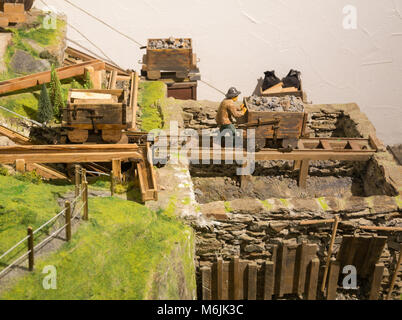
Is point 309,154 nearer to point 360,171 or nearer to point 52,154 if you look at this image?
point 360,171

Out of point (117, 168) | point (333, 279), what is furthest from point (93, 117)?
point (333, 279)

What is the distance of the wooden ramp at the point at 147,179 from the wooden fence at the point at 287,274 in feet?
5.90

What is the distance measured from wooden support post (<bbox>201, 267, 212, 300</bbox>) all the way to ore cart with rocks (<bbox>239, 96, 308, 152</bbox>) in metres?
3.56

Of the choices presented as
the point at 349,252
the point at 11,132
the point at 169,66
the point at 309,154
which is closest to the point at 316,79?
the point at 169,66

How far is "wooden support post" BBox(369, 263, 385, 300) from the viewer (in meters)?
10.4

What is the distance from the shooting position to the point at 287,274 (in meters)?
10.5

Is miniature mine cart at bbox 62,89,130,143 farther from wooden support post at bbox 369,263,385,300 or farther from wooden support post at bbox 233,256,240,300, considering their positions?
wooden support post at bbox 369,263,385,300

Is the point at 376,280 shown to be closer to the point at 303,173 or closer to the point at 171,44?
the point at 303,173

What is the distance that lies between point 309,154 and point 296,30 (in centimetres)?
838

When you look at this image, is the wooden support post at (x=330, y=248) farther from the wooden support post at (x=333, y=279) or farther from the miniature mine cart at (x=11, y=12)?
the miniature mine cart at (x=11, y=12)

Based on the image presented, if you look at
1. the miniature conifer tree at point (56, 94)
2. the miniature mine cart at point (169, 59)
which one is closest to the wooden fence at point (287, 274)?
the miniature conifer tree at point (56, 94)

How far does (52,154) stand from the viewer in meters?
10.2

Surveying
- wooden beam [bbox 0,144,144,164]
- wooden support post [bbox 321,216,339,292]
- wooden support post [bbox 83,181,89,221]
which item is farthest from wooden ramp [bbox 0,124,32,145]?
wooden support post [bbox 321,216,339,292]

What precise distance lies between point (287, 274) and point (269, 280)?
0.41 metres
